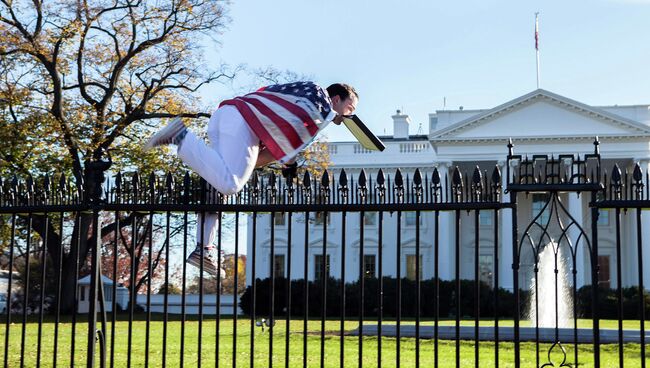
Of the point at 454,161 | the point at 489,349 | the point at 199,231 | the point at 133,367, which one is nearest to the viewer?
the point at 199,231

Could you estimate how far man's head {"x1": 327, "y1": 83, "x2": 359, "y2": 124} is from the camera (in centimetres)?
479

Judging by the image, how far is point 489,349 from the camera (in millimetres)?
13227

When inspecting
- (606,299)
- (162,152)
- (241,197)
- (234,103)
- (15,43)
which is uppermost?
(15,43)

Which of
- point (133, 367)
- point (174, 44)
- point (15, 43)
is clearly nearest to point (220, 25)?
point (174, 44)

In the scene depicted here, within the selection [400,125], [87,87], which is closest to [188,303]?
[87,87]

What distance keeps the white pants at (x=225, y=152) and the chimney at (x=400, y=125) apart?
49.7 meters

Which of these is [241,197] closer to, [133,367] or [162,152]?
[133,367]

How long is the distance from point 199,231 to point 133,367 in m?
4.90

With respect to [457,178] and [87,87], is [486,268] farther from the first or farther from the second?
[457,178]

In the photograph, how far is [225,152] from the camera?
173 inches

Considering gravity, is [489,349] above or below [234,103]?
below

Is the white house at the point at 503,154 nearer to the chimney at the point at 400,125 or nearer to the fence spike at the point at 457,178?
the chimney at the point at 400,125

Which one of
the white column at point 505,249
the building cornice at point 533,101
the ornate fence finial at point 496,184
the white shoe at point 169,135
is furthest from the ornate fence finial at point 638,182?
the building cornice at point 533,101

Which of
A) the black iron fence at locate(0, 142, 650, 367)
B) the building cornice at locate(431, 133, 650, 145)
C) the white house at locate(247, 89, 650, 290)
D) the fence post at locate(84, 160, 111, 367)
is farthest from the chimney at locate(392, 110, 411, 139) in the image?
the fence post at locate(84, 160, 111, 367)
